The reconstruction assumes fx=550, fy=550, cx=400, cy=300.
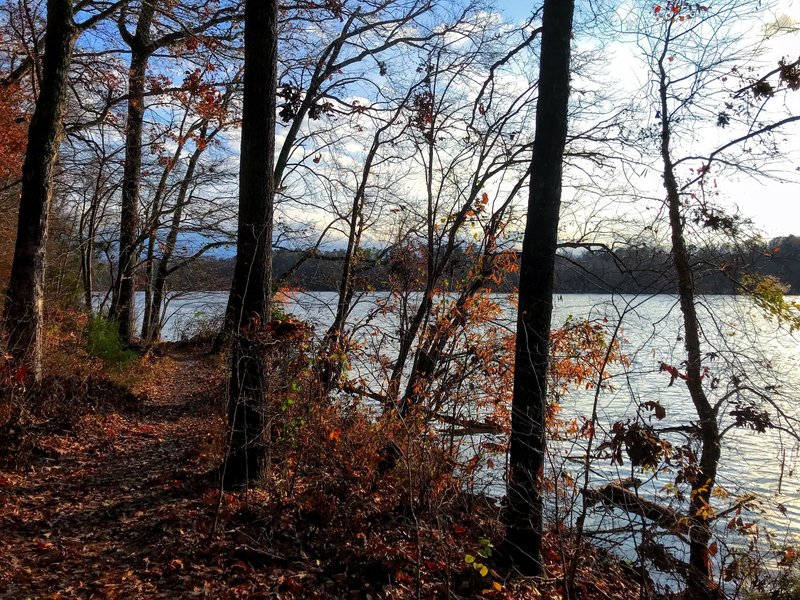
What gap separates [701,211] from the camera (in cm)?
914

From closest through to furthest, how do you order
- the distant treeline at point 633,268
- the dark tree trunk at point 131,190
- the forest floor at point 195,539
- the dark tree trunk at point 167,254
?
the forest floor at point 195,539
the distant treeline at point 633,268
the dark tree trunk at point 131,190
the dark tree trunk at point 167,254

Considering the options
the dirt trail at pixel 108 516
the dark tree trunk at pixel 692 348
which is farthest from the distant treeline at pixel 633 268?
the dirt trail at pixel 108 516

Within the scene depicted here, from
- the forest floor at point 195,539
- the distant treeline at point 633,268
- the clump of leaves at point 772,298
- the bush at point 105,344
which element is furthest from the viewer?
the bush at point 105,344

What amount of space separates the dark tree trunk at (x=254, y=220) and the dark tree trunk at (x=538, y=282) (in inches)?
103

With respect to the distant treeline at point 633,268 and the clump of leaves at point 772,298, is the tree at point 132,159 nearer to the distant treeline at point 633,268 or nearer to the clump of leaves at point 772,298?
the distant treeline at point 633,268

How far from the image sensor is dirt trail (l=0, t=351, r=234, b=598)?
13.2 feet

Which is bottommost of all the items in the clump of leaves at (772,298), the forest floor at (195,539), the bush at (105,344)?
the forest floor at (195,539)

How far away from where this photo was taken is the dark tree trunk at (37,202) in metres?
7.00

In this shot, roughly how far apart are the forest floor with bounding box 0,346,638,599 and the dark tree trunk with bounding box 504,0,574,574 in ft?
1.62

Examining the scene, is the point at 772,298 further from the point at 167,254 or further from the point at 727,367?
the point at 167,254

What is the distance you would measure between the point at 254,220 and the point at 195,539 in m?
3.15

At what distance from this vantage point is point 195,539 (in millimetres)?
4773

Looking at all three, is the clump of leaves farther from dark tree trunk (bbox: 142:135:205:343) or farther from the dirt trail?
dark tree trunk (bbox: 142:135:205:343)

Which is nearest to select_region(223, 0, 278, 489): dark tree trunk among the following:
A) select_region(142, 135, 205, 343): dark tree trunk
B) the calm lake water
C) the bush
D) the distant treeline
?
the calm lake water
